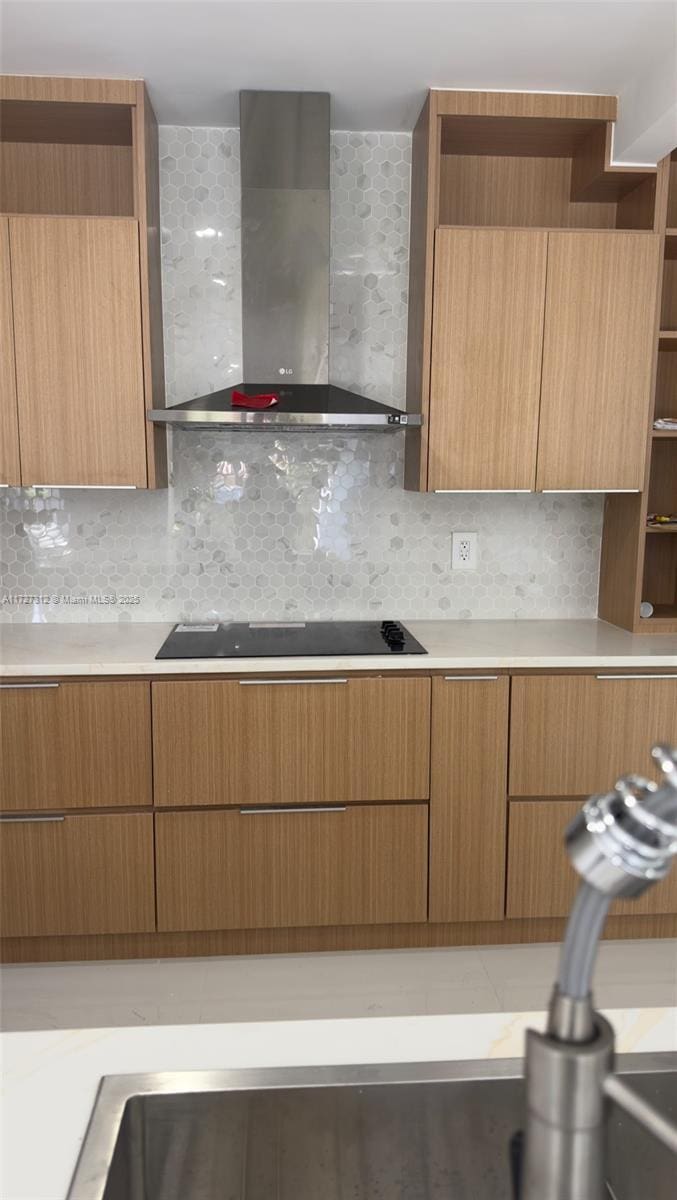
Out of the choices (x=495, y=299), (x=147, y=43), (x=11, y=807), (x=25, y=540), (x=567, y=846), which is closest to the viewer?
(x=567, y=846)

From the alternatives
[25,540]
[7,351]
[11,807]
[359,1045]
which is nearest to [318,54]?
[7,351]

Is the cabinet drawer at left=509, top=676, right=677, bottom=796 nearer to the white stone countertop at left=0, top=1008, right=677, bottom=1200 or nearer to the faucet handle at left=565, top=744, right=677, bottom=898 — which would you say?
the white stone countertop at left=0, top=1008, right=677, bottom=1200

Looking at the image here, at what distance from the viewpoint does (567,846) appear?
510 millimetres

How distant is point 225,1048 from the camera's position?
2.87 feet

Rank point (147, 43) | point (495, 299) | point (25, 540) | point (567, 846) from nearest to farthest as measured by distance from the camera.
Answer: point (567, 846) → point (147, 43) → point (495, 299) → point (25, 540)

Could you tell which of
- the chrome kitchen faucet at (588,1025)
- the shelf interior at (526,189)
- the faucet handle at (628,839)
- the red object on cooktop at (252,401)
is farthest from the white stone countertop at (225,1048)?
the shelf interior at (526,189)

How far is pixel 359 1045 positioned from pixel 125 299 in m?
2.32

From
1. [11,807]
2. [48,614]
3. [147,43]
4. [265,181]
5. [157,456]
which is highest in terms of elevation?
[147,43]

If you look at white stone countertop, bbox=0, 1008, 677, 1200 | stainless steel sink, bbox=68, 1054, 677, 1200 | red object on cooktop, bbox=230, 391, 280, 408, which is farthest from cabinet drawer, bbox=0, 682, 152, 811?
stainless steel sink, bbox=68, 1054, 677, 1200

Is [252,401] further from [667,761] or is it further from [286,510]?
[667,761]

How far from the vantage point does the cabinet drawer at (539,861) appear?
2.68 meters

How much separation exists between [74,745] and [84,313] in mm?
1284

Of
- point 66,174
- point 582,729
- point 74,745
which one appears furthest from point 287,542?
point 66,174

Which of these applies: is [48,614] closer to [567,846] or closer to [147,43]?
[147,43]
